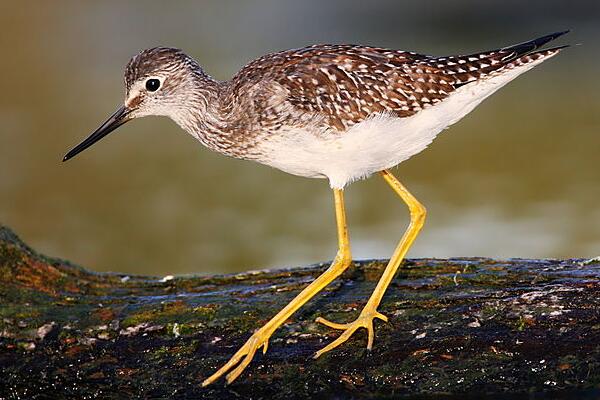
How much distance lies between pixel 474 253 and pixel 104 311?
5.67 meters

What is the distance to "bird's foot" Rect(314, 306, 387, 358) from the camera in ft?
20.9

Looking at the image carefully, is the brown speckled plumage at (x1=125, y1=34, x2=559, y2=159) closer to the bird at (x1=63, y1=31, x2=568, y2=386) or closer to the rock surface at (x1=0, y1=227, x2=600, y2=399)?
the bird at (x1=63, y1=31, x2=568, y2=386)

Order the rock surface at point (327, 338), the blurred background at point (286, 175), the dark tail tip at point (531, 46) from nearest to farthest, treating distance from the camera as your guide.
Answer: the rock surface at point (327, 338)
the dark tail tip at point (531, 46)
the blurred background at point (286, 175)

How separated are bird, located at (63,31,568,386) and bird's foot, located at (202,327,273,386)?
0.07ft

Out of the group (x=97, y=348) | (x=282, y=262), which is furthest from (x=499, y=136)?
(x=97, y=348)

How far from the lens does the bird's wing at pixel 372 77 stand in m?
6.84

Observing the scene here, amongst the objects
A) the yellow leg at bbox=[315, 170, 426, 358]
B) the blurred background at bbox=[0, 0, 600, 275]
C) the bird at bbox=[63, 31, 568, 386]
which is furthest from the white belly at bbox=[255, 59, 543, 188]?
the blurred background at bbox=[0, 0, 600, 275]

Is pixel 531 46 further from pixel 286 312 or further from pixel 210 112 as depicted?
pixel 286 312

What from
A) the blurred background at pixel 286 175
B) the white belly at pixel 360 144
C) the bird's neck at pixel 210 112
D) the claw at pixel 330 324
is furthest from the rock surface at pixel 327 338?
the blurred background at pixel 286 175

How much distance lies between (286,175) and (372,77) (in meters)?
6.19

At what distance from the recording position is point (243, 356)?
6.45 meters

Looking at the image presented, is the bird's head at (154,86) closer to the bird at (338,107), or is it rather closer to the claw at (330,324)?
the bird at (338,107)

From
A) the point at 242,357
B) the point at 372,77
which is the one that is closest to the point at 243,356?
the point at 242,357

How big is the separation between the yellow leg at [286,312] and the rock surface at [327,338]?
6 centimetres
